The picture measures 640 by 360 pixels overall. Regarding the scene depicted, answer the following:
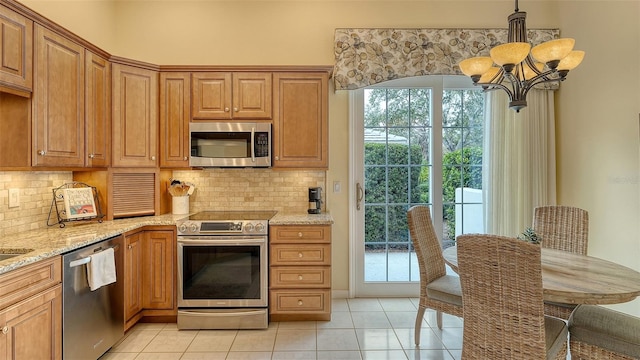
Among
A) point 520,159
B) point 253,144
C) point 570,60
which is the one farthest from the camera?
point 520,159

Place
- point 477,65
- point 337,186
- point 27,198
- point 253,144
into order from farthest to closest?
1. point 337,186
2. point 253,144
3. point 27,198
4. point 477,65

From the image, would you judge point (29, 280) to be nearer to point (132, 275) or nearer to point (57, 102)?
point (132, 275)

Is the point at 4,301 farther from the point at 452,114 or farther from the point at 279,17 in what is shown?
the point at 452,114

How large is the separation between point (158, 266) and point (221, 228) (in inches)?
25.6

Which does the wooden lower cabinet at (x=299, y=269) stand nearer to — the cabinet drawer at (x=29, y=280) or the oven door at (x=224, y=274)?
the oven door at (x=224, y=274)

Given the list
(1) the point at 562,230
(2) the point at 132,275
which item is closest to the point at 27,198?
(2) the point at 132,275

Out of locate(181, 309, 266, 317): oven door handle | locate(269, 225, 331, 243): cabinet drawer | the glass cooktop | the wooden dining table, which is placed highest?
the glass cooktop

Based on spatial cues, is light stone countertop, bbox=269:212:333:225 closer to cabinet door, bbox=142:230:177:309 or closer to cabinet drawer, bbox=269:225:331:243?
cabinet drawer, bbox=269:225:331:243

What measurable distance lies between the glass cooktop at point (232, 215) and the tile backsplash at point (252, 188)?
0.38ft

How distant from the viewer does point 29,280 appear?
1650 millimetres

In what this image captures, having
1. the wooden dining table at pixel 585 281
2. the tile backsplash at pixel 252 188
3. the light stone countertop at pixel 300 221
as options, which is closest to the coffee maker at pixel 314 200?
the tile backsplash at pixel 252 188

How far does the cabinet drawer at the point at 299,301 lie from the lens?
2816mm

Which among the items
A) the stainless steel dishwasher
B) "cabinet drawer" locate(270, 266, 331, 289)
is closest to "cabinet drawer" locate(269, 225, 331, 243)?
"cabinet drawer" locate(270, 266, 331, 289)

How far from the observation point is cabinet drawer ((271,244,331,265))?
2.81 meters
